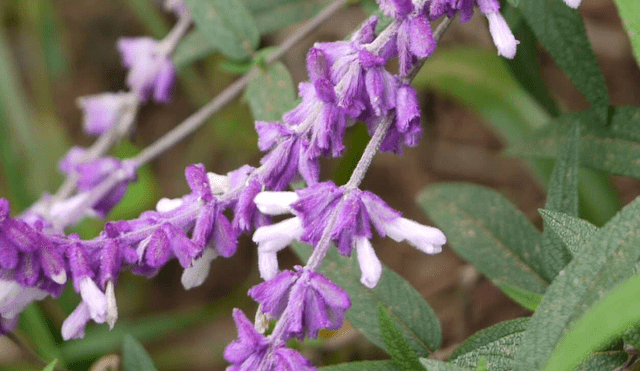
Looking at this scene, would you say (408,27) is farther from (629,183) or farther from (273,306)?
(629,183)

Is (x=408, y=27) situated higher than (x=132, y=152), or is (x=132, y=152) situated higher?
(x=132, y=152)

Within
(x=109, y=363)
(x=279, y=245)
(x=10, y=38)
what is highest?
(x=10, y=38)

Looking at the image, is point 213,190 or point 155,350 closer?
point 213,190

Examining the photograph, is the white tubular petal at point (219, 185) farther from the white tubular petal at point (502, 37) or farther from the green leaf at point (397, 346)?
the white tubular petal at point (502, 37)

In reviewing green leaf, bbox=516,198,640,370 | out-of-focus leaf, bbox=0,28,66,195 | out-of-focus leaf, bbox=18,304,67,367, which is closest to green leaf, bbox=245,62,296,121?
green leaf, bbox=516,198,640,370

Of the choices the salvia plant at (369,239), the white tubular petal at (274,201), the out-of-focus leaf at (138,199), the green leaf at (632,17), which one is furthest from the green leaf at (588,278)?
the out-of-focus leaf at (138,199)

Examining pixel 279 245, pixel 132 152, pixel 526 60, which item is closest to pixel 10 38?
pixel 132 152

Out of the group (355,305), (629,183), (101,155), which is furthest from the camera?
(629,183)

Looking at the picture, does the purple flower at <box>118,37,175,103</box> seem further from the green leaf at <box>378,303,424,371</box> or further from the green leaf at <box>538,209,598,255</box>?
the green leaf at <box>538,209,598,255</box>
